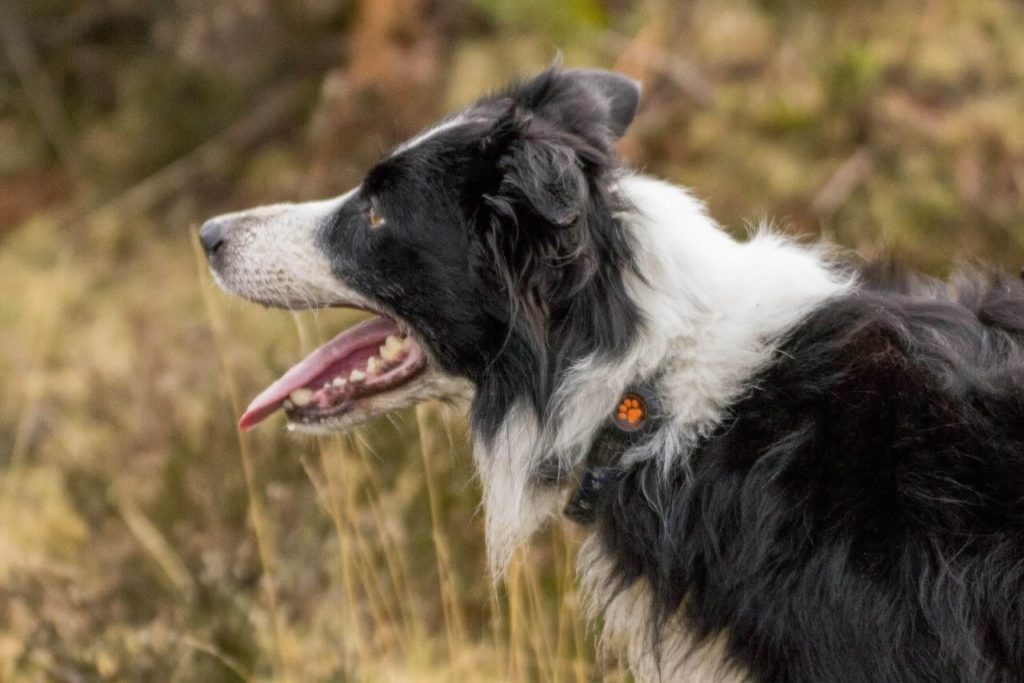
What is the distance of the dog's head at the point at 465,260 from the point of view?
262 centimetres

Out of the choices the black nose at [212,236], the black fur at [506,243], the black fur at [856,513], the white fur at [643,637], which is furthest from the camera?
the black nose at [212,236]

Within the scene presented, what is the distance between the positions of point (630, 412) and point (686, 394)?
0.13 meters

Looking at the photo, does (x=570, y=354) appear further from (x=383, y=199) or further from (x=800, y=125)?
(x=800, y=125)

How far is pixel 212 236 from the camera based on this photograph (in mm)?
3225

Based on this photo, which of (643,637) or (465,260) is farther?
(465,260)

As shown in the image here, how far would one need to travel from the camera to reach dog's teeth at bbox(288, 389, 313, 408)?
9.83 feet

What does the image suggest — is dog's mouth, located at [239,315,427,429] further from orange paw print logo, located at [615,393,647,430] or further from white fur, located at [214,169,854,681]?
orange paw print logo, located at [615,393,647,430]

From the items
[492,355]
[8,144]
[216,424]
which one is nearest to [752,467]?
[492,355]

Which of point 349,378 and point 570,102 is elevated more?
point 570,102

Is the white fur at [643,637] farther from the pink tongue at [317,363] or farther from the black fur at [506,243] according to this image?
the pink tongue at [317,363]

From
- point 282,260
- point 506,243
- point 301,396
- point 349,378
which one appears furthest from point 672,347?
point 282,260

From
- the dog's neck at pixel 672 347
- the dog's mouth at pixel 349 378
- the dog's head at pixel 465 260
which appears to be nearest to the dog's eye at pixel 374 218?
the dog's head at pixel 465 260

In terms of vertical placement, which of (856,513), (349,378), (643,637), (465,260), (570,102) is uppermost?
(570,102)

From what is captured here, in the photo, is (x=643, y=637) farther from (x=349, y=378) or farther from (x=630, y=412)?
(x=349, y=378)
